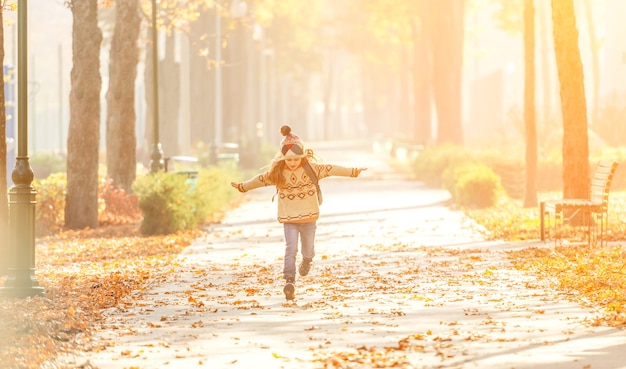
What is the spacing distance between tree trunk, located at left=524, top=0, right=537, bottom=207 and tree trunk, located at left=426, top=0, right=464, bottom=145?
1830 centimetres

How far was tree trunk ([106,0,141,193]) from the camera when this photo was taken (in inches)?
1136

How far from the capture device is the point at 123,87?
29.0 meters

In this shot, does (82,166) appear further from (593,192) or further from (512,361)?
(512,361)

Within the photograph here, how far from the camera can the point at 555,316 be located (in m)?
12.7

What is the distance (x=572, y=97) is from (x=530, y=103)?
5145 mm

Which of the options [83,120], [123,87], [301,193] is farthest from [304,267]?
[123,87]

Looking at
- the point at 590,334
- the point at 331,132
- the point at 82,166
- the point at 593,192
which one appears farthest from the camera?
the point at 331,132

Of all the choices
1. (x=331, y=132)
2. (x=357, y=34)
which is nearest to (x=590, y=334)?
(x=357, y=34)

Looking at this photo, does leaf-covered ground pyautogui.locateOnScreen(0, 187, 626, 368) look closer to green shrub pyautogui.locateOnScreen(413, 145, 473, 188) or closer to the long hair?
the long hair

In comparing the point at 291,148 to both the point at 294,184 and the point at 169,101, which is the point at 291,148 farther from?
the point at 169,101

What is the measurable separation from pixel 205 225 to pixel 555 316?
15064mm

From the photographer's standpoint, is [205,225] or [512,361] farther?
[205,225]

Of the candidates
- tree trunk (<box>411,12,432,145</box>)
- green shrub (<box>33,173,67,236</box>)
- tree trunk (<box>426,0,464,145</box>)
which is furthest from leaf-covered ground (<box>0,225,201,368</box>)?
tree trunk (<box>411,12,432,145</box>)

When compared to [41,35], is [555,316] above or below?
below
